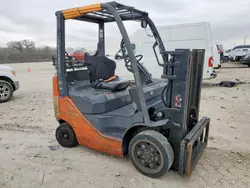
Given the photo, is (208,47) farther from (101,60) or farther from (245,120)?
(101,60)

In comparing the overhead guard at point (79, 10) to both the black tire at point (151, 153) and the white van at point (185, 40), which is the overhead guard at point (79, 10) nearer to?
the black tire at point (151, 153)

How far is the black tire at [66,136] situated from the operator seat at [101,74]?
84 centimetres

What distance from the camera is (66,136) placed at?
3668 mm

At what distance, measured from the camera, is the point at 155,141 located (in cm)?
266

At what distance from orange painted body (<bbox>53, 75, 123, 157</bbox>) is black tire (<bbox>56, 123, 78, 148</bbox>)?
5.0 inches

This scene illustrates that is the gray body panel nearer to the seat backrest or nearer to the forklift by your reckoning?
the forklift

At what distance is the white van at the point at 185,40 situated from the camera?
848 centimetres

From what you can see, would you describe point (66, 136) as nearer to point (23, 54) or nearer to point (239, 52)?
point (239, 52)

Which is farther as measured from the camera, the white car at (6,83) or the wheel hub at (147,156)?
the white car at (6,83)

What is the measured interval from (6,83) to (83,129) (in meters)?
5.42

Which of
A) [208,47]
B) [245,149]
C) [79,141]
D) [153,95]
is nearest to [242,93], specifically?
[208,47]

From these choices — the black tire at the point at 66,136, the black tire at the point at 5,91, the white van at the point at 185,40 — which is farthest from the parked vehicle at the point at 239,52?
the black tire at the point at 66,136

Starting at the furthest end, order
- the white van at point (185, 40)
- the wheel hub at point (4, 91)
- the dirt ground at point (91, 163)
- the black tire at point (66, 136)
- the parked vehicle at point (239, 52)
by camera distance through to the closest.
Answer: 1. the parked vehicle at point (239, 52)
2. the white van at point (185, 40)
3. the wheel hub at point (4, 91)
4. the black tire at point (66, 136)
5. the dirt ground at point (91, 163)

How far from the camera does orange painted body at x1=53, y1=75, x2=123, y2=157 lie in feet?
10.2
